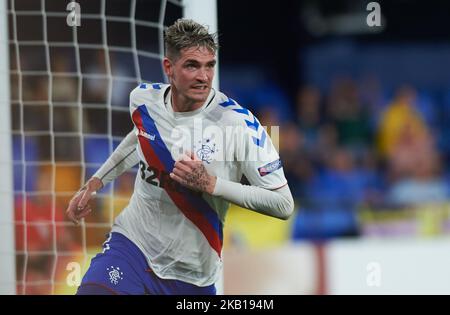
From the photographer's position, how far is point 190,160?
3.90 meters

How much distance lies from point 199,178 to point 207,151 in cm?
20

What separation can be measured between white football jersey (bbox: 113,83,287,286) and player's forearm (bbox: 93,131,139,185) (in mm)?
93

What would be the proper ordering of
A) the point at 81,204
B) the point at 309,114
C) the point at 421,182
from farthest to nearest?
the point at 309,114 < the point at 421,182 < the point at 81,204

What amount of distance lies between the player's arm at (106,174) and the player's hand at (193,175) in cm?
43

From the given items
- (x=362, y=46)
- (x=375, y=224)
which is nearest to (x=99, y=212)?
(x=375, y=224)

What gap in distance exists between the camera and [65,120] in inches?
226

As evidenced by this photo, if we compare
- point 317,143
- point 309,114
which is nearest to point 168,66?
point 317,143

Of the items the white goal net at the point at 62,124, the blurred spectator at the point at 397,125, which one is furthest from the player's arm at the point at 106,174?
the blurred spectator at the point at 397,125

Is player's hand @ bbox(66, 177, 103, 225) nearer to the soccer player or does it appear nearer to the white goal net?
the soccer player

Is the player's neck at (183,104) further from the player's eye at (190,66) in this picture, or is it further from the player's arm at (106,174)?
the player's arm at (106,174)

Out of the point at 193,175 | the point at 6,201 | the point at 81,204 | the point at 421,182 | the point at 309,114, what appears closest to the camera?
the point at 193,175

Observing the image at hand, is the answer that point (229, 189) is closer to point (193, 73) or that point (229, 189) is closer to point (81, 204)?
point (193, 73)
